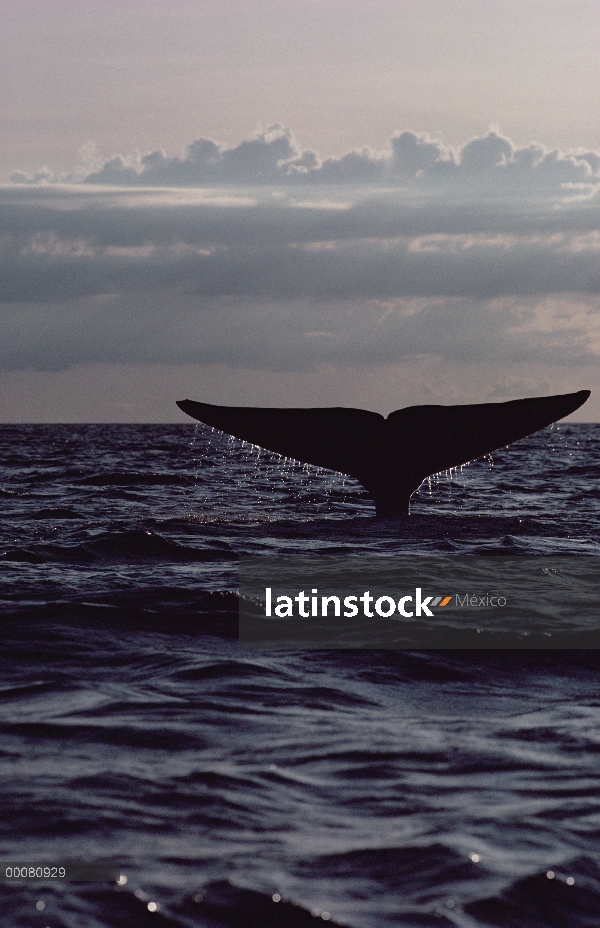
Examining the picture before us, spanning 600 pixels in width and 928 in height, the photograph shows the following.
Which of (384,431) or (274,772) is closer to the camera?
(274,772)

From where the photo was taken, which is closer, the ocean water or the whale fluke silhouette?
the ocean water

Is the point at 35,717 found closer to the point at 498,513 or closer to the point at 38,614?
the point at 38,614

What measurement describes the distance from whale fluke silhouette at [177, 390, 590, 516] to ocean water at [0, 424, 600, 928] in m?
2.52

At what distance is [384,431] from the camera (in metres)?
13.1

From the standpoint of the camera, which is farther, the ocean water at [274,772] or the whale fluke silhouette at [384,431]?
the whale fluke silhouette at [384,431]

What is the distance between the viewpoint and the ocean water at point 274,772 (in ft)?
12.7

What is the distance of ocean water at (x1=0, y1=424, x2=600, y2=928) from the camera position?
3.86 metres

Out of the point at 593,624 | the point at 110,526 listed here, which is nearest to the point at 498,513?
the point at 110,526

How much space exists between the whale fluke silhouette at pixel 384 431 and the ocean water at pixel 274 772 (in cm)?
252

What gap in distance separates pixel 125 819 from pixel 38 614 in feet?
14.9

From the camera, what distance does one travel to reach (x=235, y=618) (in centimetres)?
895

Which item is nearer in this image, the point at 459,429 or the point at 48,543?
the point at 459,429

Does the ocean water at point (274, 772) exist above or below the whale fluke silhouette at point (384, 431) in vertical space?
below

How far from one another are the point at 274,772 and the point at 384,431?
27.1 ft
